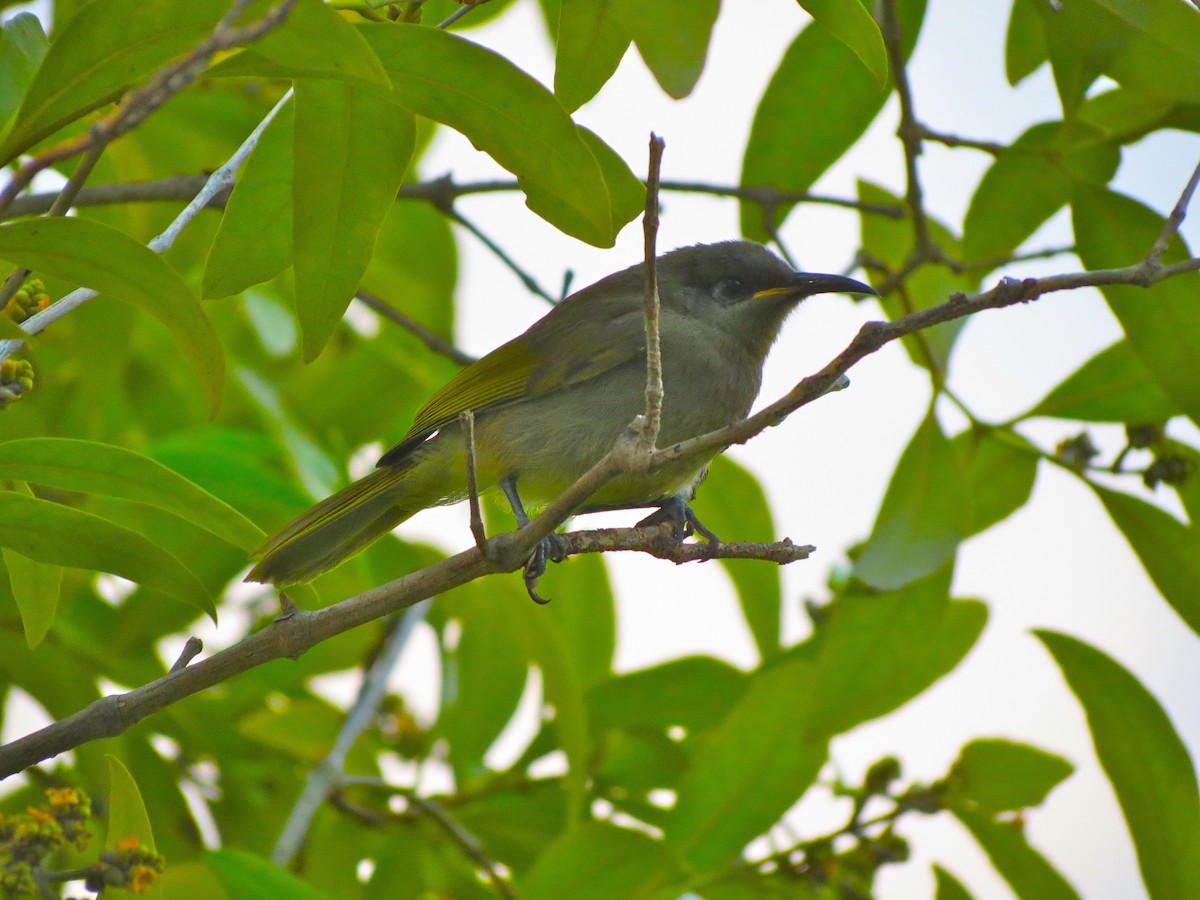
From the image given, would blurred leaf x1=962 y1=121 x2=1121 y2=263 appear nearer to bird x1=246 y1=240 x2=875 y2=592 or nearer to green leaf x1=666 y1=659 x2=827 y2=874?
bird x1=246 y1=240 x2=875 y2=592

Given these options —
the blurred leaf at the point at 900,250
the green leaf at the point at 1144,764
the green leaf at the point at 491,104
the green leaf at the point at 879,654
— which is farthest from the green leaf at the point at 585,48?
the green leaf at the point at 1144,764

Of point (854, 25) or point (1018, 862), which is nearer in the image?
point (854, 25)

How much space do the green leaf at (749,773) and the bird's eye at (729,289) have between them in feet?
4.97

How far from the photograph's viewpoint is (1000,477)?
352cm

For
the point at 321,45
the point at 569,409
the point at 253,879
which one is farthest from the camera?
the point at 569,409

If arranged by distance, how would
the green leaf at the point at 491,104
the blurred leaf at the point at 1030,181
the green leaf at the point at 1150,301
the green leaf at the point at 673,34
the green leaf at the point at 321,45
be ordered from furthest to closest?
the blurred leaf at the point at 1030,181 < the green leaf at the point at 1150,301 < the green leaf at the point at 673,34 < the green leaf at the point at 491,104 < the green leaf at the point at 321,45

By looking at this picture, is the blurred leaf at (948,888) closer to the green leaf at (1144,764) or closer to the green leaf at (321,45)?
the green leaf at (1144,764)

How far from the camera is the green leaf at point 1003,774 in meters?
3.48

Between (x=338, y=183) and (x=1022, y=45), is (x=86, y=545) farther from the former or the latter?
(x=1022, y=45)

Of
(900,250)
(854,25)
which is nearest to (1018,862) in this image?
(900,250)

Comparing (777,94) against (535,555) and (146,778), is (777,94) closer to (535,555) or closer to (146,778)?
(535,555)

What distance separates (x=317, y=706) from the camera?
3.83 metres

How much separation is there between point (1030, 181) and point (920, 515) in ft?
3.05

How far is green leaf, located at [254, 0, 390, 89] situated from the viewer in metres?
1.74
